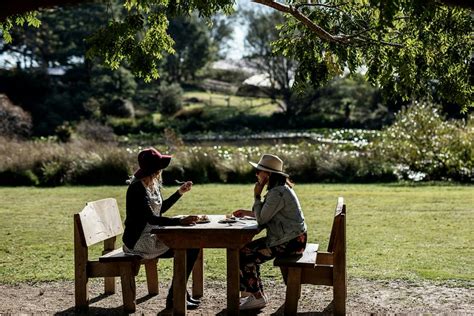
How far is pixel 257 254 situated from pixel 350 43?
308 centimetres

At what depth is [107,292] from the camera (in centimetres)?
913

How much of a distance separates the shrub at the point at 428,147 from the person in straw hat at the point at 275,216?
17122 millimetres

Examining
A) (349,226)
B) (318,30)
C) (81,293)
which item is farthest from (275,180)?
(349,226)

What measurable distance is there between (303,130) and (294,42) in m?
40.6

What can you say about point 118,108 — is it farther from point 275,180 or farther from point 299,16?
point 275,180

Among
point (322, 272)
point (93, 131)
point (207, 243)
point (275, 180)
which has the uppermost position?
point (93, 131)

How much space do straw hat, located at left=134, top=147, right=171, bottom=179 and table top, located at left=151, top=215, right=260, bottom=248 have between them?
599mm

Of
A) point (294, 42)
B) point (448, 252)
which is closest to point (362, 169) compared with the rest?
point (448, 252)

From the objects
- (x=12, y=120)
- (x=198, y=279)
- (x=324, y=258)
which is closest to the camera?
(x=324, y=258)

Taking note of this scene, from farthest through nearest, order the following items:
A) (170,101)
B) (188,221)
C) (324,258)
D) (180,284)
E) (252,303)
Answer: (170,101) → (324,258) → (252,303) → (188,221) → (180,284)

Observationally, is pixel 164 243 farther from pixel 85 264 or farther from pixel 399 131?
pixel 399 131

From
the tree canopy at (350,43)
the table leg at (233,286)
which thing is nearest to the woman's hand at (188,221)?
the table leg at (233,286)

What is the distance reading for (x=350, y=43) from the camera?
31.7 ft

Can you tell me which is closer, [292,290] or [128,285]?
[292,290]
